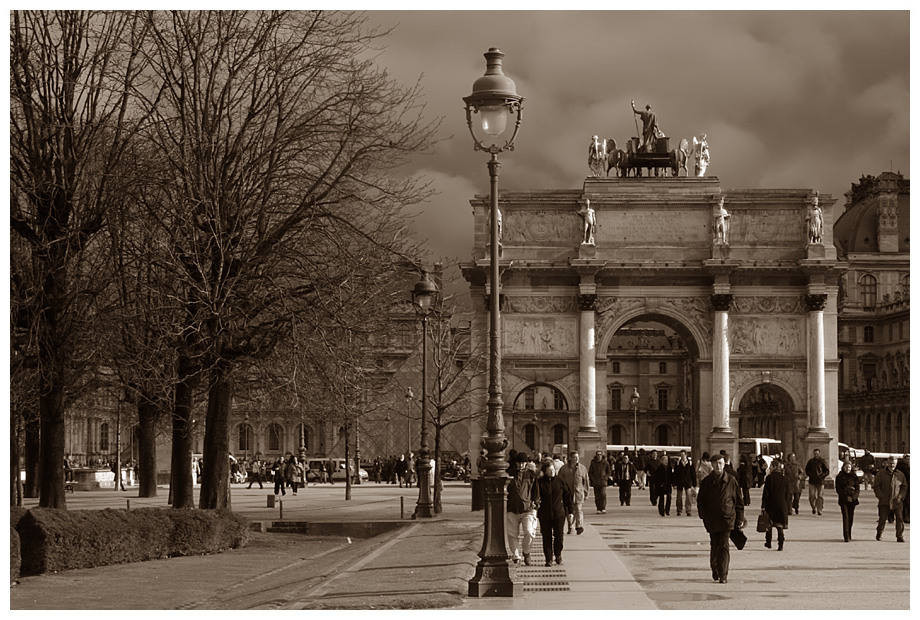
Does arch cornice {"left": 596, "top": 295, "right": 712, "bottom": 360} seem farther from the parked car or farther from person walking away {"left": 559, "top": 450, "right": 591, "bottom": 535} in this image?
person walking away {"left": 559, "top": 450, "right": 591, "bottom": 535}

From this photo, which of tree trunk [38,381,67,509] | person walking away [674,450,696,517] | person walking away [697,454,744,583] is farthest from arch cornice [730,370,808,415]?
person walking away [697,454,744,583]

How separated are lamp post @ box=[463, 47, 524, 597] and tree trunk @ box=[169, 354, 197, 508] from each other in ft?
34.1

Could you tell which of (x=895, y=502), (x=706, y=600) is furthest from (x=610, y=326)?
(x=706, y=600)

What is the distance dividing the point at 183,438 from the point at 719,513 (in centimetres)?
1420

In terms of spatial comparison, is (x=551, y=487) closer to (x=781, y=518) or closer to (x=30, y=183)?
(x=781, y=518)

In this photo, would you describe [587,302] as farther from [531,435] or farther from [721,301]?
[531,435]

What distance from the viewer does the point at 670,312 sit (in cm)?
7125

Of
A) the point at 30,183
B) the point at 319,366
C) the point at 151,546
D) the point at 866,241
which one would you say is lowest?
the point at 151,546

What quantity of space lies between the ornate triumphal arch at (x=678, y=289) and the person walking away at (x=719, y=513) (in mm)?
48786

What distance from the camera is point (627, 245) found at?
2768 inches

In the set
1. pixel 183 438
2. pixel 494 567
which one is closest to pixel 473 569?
pixel 494 567

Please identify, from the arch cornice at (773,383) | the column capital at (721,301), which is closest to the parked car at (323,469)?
the arch cornice at (773,383)

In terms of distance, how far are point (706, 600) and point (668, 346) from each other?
153428mm

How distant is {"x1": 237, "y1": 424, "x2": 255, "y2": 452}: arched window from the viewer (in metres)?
126
